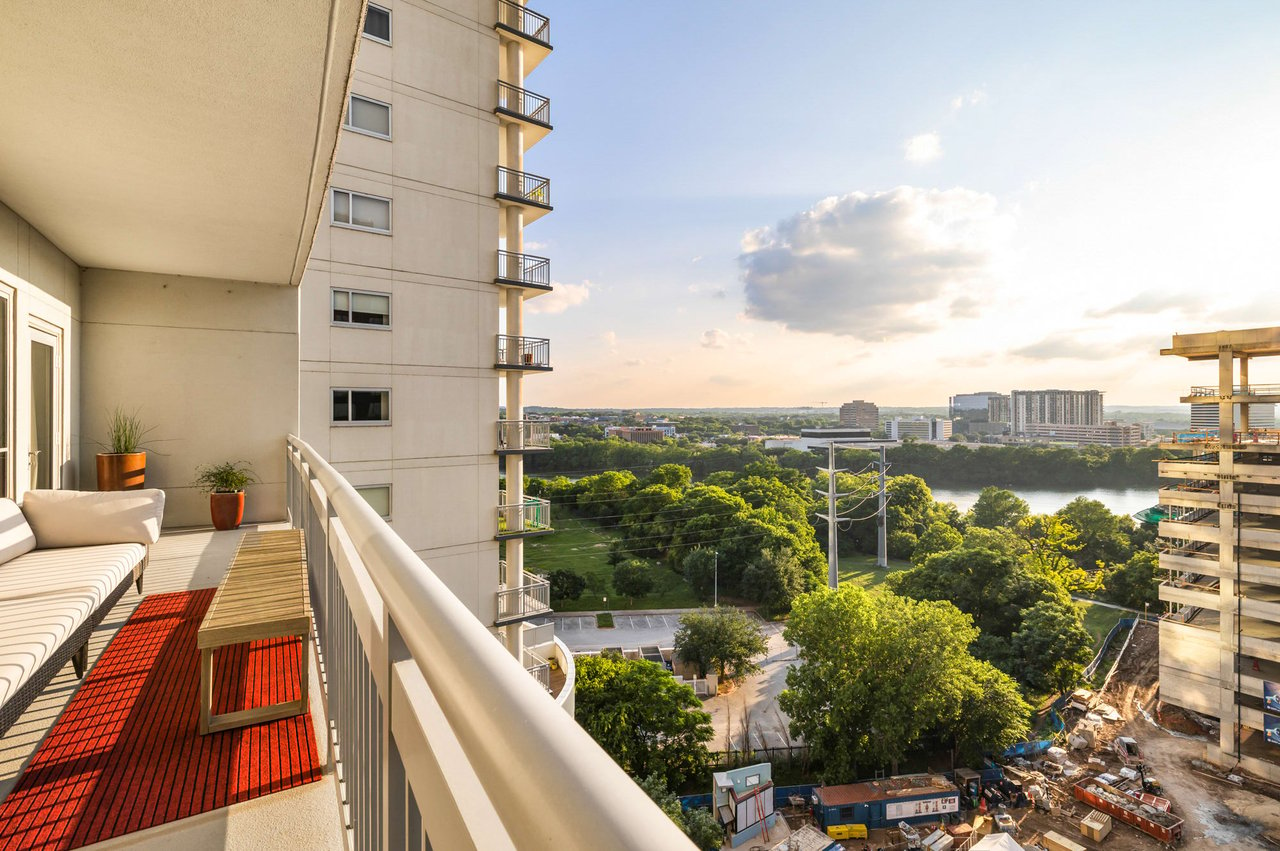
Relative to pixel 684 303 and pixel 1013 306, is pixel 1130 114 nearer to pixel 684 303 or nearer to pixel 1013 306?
pixel 1013 306

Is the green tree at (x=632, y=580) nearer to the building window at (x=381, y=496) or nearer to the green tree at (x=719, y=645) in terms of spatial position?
the green tree at (x=719, y=645)

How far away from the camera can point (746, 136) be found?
52.7 meters

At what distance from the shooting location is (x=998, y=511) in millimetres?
37719

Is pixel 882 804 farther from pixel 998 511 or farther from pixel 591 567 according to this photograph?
pixel 998 511

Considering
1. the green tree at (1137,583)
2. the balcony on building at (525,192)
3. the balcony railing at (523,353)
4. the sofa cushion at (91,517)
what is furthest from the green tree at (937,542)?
the sofa cushion at (91,517)

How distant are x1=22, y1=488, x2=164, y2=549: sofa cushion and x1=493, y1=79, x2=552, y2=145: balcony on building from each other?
29.4ft

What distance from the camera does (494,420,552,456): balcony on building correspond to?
35.2 feet

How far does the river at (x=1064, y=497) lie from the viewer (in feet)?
166

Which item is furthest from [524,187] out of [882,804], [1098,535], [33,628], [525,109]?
[1098,535]

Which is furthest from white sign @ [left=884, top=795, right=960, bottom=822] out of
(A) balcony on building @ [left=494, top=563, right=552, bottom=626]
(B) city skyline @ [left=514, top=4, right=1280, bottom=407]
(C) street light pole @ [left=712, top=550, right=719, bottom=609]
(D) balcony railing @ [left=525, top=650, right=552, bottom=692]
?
(C) street light pole @ [left=712, top=550, right=719, bottom=609]

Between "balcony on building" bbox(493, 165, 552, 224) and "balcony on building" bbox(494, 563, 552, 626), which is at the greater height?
"balcony on building" bbox(493, 165, 552, 224)

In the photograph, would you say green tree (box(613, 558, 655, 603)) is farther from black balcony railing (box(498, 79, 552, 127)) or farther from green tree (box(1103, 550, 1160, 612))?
black balcony railing (box(498, 79, 552, 127))

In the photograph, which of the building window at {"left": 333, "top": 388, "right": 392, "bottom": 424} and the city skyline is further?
the city skyline

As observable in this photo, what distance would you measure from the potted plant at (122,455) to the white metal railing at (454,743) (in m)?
5.96
